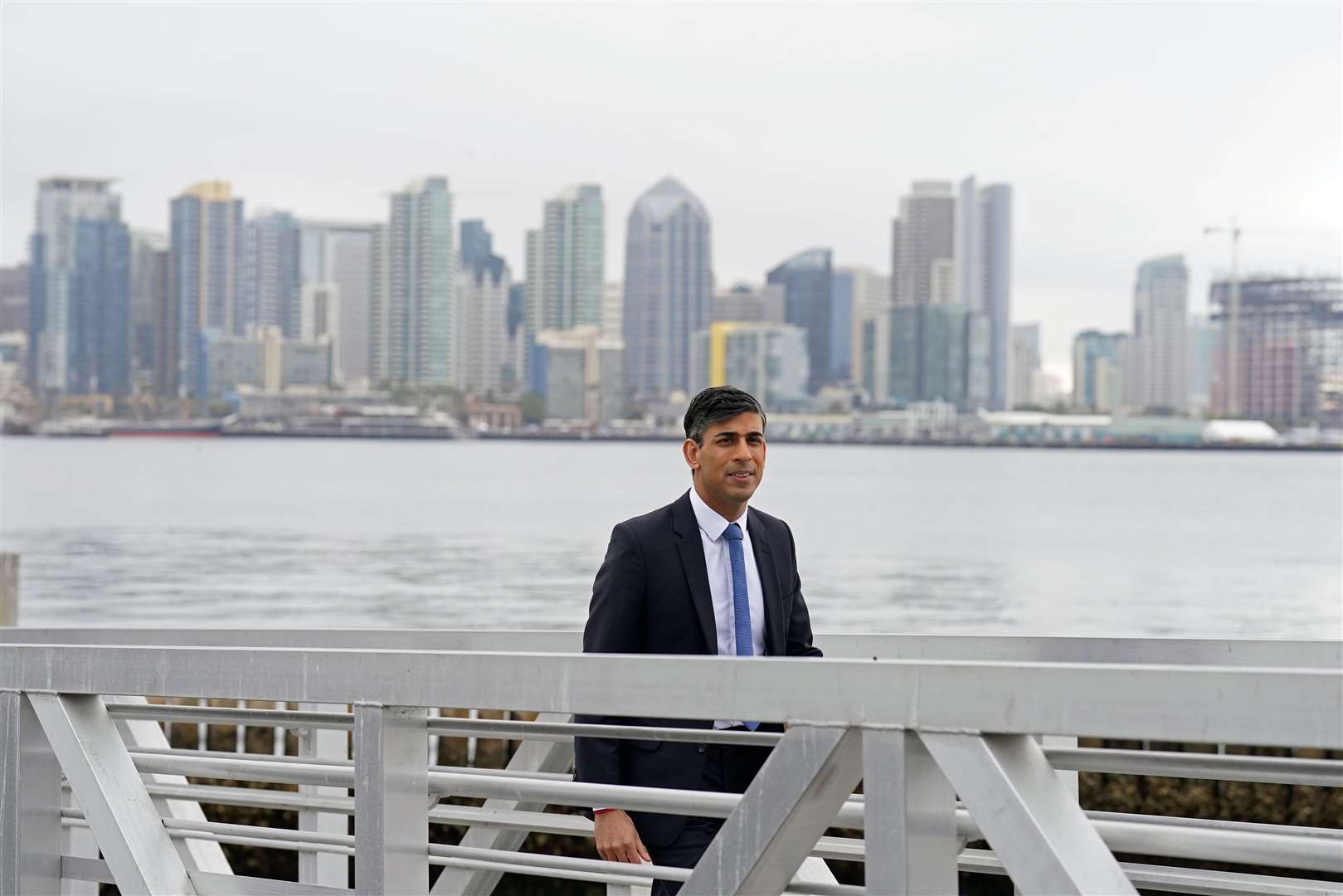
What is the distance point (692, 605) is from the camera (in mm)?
3834

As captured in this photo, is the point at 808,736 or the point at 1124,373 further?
the point at 1124,373

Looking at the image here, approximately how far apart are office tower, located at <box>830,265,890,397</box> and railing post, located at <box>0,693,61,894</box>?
504 ft

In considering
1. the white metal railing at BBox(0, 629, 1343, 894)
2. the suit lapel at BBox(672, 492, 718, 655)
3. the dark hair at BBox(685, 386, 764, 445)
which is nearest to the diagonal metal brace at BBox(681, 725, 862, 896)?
the white metal railing at BBox(0, 629, 1343, 894)

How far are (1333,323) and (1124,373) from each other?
735 inches

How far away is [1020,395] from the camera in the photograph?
528ft

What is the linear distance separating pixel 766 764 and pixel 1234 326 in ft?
511

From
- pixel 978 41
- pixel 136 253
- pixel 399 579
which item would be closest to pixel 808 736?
pixel 399 579

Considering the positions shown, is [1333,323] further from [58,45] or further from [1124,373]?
[58,45]

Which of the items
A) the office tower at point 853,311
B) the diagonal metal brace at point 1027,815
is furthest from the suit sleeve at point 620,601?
the office tower at point 853,311

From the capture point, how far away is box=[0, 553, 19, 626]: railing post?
12.9m

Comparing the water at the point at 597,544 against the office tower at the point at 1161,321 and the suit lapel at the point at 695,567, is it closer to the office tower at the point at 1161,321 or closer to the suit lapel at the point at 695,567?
the suit lapel at the point at 695,567

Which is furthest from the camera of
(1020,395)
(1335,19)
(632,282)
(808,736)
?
(632,282)

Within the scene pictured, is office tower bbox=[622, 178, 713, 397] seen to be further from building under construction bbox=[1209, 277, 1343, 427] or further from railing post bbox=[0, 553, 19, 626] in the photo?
railing post bbox=[0, 553, 19, 626]

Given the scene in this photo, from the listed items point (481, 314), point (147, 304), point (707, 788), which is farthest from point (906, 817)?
point (147, 304)
